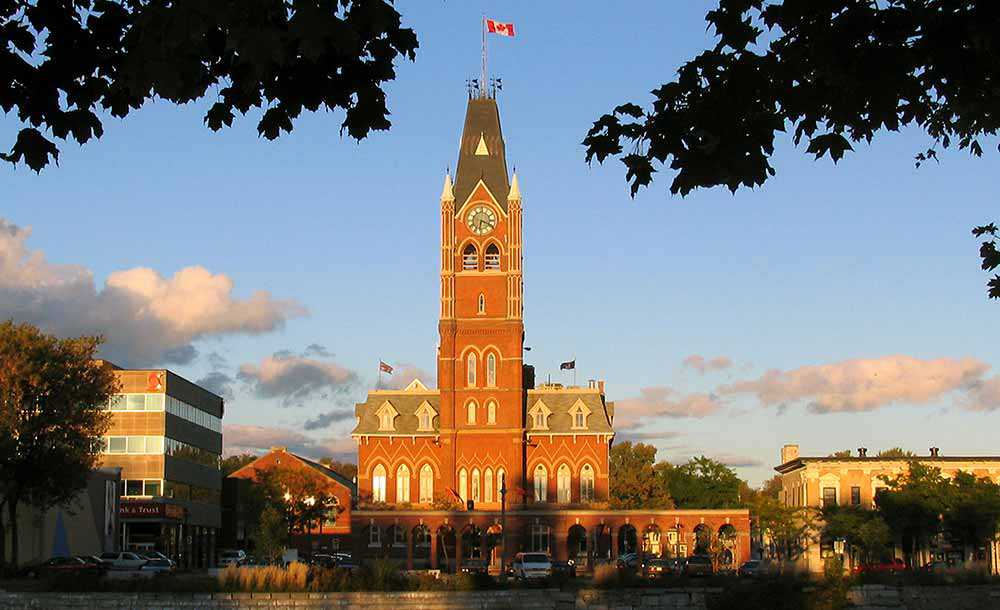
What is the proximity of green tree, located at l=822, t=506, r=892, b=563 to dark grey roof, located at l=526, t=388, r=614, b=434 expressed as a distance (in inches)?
791

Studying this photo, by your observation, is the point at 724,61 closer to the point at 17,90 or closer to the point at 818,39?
the point at 818,39

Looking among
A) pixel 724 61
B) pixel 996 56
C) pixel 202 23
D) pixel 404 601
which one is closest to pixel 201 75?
pixel 202 23

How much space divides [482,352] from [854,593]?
201 feet

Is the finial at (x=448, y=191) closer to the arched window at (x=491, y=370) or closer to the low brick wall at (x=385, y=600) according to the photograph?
the arched window at (x=491, y=370)

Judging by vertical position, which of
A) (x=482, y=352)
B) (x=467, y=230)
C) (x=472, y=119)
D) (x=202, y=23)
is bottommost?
(x=202, y=23)

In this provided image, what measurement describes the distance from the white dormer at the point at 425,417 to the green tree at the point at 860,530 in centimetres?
3044

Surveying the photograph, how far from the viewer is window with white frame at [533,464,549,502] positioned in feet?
333

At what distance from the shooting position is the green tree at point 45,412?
5538cm

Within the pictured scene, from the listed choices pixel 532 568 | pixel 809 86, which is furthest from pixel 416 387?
pixel 809 86

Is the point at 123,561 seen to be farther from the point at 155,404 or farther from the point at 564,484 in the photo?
the point at 564,484

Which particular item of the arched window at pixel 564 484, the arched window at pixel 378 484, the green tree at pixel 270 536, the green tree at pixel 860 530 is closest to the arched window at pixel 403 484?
the arched window at pixel 378 484

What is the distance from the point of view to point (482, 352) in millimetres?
100688

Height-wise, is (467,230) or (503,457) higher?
(467,230)

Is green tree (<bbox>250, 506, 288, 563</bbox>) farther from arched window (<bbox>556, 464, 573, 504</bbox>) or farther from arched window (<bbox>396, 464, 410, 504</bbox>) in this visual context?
arched window (<bbox>556, 464, 573, 504</bbox>)
